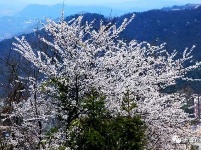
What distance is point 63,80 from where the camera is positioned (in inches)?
263

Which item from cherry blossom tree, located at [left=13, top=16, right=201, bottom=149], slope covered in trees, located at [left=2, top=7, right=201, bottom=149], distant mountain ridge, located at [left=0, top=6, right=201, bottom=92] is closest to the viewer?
slope covered in trees, located at [left=2, top=7, right=201, bottom=149]

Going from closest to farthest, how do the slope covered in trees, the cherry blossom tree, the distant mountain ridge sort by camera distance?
1. the slope covered in trees
2. the cherry blossom tree
3. the distant mountain ridge

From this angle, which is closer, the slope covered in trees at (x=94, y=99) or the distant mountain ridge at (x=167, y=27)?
the slope covered in trees at (x=94, y=99)

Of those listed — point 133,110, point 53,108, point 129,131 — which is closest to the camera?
point 129,131

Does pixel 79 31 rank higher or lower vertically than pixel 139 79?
higher

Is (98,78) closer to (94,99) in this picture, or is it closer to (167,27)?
(94,99)

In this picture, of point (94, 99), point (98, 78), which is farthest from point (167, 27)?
point (94, 99)

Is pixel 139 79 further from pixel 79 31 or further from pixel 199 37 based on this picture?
pixel 199 37

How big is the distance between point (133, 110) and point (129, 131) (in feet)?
1.84

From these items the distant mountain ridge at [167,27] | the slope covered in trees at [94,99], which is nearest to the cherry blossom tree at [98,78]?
the slope covered in trees at [94,99]

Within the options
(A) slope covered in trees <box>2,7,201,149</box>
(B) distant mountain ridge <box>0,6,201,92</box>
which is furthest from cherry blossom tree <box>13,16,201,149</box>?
(B) distant mountain ridge <box>0,6,201,92</box>

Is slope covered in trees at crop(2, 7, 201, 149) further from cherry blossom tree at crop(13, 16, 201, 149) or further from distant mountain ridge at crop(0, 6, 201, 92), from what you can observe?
distant mountain ridge at crop(0, 6, 201, 92)

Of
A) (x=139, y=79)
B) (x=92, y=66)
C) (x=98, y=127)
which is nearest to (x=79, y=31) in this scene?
(x=92, y=66)

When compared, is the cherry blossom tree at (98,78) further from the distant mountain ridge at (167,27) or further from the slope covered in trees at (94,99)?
the distant mountain ridge at (167,27)
